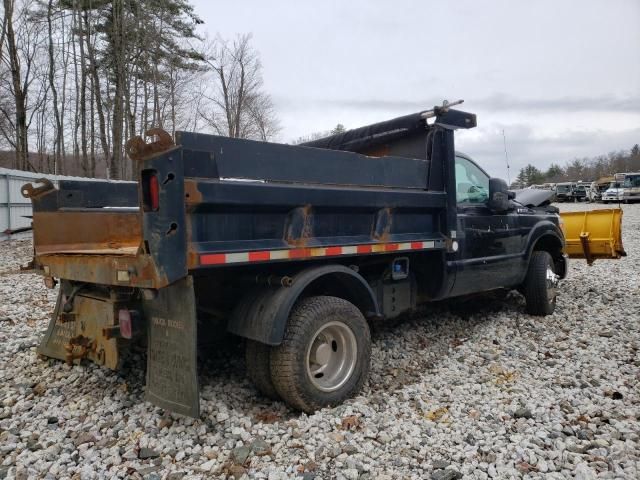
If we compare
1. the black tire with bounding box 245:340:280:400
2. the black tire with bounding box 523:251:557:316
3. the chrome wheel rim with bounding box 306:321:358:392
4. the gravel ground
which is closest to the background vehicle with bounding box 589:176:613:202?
the black tire with bounding box 523:251:557:316

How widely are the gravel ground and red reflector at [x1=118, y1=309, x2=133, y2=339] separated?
1.99 ft

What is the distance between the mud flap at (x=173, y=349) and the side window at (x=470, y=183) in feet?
10.3

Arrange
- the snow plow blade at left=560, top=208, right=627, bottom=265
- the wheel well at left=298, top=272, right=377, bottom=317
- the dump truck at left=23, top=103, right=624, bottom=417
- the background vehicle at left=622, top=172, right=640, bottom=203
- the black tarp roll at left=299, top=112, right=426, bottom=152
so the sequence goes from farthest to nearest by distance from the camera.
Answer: the background vehicle at left=622, top=172, right=640, bottom=203, the snow plow blade at left=560, top=208, right=627, bottom=265, the black tarp roll at left=299, top=112, right=426, bottom=152, the wheel well at left=298, top=272, right=377, bottom=317, the dump truck at left=23, top=103, right=624, bottom=417

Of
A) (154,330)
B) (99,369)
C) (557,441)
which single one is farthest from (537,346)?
(99,369)

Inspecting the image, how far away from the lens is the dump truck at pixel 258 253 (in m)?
3.07

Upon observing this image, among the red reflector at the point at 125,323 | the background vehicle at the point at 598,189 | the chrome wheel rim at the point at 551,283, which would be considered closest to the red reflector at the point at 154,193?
the red reflector at the point at 125,323

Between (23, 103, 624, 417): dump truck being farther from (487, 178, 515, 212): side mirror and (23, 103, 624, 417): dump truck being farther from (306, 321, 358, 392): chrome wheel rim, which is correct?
(487, 178, 515, 212): side mirror

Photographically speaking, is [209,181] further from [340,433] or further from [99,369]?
[99,369]

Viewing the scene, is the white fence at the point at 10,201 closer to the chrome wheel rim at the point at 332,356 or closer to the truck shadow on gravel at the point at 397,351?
the truck shadow on gravel at the point at 397,351

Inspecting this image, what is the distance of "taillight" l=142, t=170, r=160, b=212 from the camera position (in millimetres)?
2982

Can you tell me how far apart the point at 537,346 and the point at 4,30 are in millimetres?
25627

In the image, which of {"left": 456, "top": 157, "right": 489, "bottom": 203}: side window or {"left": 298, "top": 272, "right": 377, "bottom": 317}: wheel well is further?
{"left": 456, "top": 157, "right": 489, "bottom": 203}: side window

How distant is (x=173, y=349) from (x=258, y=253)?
2.69ft

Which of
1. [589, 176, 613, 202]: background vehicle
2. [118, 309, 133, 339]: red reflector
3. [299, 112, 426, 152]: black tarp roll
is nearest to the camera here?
[118, 309, 133, 339]: red reflector
